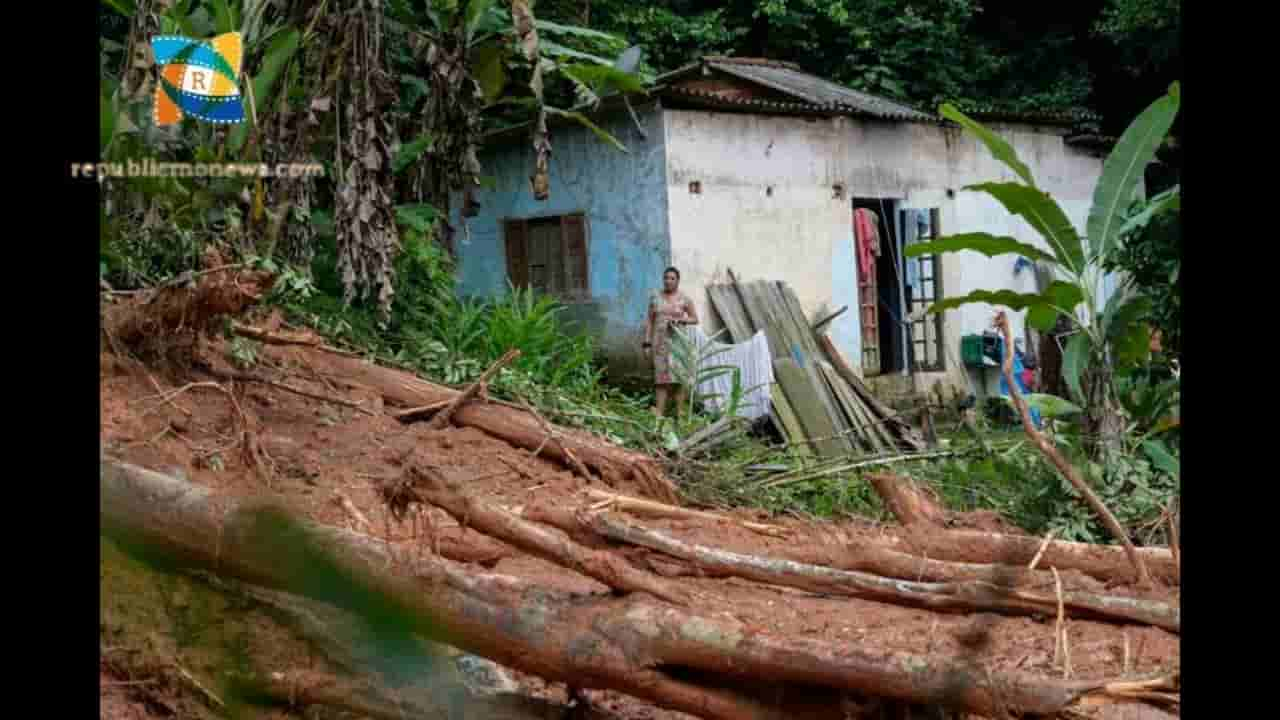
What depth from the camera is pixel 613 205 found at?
9.58 m

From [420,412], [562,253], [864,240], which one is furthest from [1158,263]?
[562,253]

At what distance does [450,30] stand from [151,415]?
274 centimetres

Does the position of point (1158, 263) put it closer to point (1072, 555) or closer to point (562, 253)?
point (1072, 555)

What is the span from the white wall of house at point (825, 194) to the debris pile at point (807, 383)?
216 millimetres

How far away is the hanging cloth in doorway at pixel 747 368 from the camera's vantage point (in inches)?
341

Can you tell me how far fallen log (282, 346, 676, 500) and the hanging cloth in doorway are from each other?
2.45 meters

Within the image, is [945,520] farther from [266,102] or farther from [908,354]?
[908,354]

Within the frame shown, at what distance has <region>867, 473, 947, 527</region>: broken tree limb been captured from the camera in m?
5.16

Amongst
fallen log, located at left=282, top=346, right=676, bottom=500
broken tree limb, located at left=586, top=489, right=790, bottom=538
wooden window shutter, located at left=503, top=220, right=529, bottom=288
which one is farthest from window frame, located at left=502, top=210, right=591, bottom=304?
broken tree limb, located at left=586, top=489, right=790, bottom=538

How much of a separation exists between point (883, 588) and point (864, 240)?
774 centimetres
